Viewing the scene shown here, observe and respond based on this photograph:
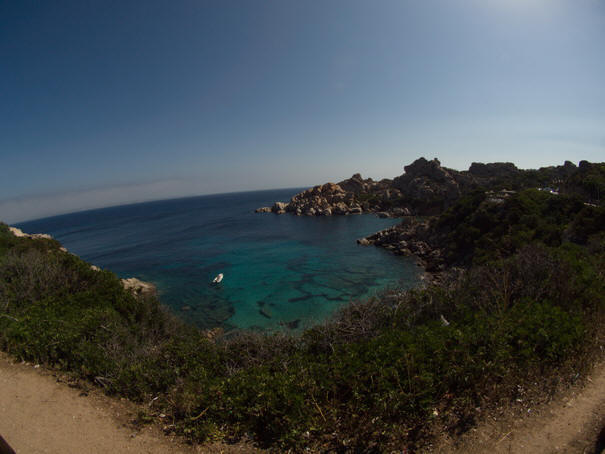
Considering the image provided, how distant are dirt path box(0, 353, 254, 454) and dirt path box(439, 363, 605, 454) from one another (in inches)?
138

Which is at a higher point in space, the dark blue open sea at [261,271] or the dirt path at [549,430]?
the dirt path at [549,430]

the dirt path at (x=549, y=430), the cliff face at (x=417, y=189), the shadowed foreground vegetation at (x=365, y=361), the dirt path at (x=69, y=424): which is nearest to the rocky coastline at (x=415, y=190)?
the cliff face at (x=417, y=189)

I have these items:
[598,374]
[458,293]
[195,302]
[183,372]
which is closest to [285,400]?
[183,372]

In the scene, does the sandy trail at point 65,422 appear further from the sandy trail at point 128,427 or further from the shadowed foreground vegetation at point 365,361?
the shadowed foreground vegetation at point 365,361

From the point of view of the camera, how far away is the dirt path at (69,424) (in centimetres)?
414

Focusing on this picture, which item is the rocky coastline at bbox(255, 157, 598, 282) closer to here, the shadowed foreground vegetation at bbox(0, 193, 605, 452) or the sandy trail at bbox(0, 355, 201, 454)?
the shadowed foreground vegetation at bbox(0, 193, 605, 452)

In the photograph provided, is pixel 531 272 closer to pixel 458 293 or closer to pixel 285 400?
pixel 458 293

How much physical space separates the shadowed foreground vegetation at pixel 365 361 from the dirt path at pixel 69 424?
0.26 metres

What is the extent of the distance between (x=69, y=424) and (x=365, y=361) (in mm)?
5585

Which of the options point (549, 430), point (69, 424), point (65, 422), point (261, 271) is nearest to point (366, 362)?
point (549, 430)

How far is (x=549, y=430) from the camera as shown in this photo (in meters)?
3.77

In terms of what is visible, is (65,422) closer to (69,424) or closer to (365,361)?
(69,424)

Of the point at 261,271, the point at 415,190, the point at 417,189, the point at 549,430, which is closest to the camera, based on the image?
the point at 549,430

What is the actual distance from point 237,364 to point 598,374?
7.41 metres
